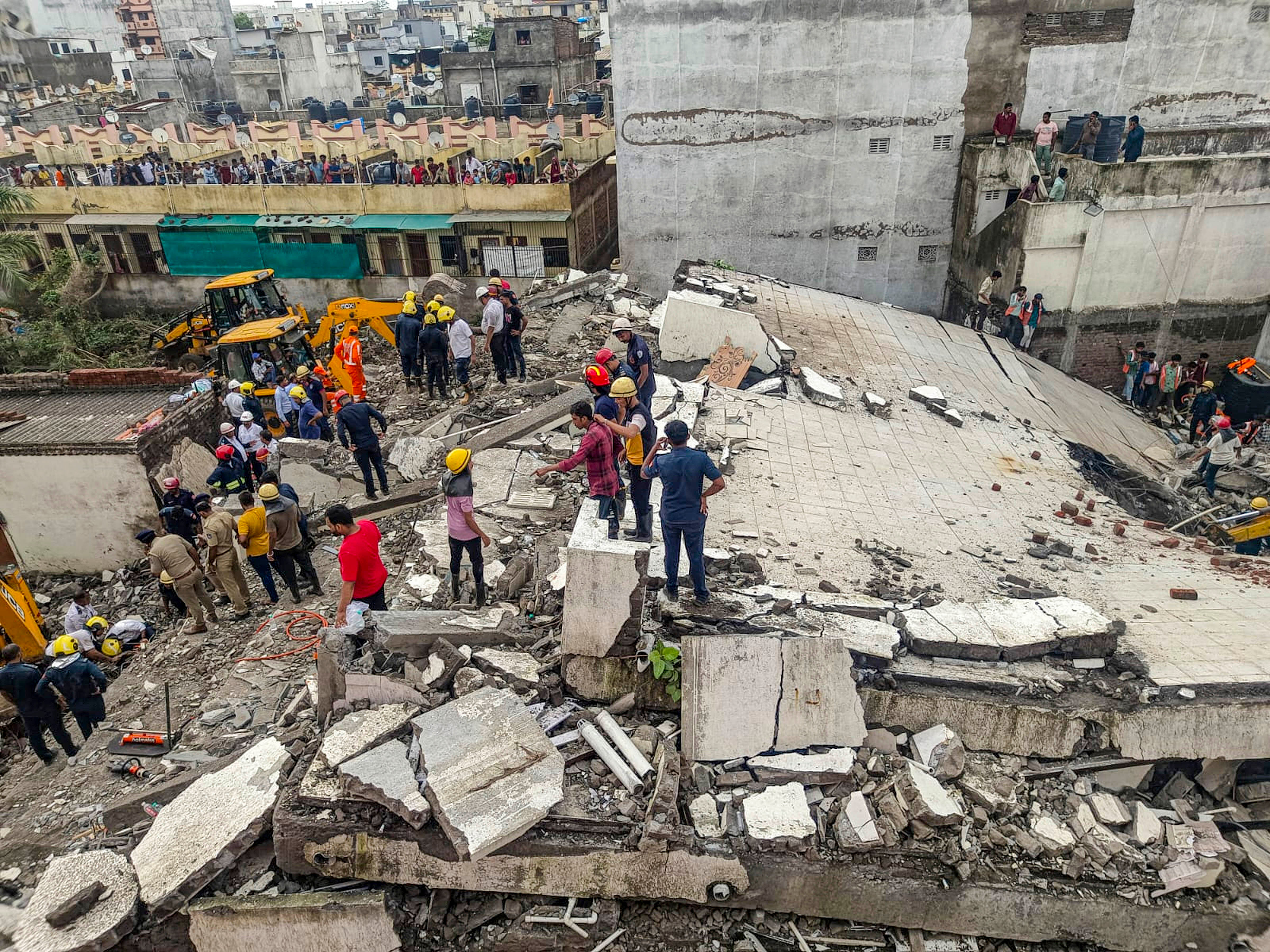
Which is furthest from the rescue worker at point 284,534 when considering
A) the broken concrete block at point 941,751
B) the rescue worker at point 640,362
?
the broken concrete block at point 941,751

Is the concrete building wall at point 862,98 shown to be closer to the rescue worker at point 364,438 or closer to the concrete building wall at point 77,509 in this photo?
the rescue worker at point 364,438

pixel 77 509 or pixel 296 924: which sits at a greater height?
pixel 296 924

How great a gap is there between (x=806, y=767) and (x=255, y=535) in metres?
5.70

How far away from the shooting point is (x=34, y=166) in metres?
25.4

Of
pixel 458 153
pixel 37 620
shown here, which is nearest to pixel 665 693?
pixel 37 620

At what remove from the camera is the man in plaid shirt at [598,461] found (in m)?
6.15

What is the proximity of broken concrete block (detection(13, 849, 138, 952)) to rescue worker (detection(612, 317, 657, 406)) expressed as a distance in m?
5.39

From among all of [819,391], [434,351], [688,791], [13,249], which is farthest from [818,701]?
[13,249]

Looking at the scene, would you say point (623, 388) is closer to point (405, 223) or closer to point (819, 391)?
point (819, 391)

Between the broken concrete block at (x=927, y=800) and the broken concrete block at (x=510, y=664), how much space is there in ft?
7.83

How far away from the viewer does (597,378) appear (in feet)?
22.0

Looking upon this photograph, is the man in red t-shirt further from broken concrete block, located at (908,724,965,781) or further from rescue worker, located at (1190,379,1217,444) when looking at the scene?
rescue worker, located at (1190,379,1217,444)

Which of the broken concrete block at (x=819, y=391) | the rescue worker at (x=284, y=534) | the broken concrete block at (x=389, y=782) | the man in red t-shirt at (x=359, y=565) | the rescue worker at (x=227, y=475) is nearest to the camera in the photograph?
the broken concrete block at (x=389, y=782)

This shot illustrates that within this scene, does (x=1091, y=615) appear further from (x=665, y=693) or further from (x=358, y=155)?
(x=358, y=155)
